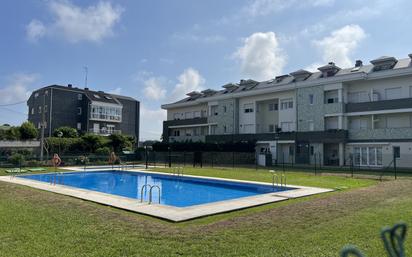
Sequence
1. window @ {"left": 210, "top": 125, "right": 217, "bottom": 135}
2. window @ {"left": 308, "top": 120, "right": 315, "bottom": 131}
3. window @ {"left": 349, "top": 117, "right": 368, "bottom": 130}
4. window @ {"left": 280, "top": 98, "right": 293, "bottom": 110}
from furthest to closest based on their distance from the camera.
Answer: window @ {"left": 210, "top": 125, "right": 217, "bottom": 135} < window @ {"left": 280, "top": 98, "right": 293, "bottom": 110} < window @ {"left": 308, "top": 120, "right": 315, "bottom": 131} < window @ {"left": 349, "top": 117, "right": 368, "bottom": 130}

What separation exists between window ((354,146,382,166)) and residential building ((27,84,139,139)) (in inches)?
1693

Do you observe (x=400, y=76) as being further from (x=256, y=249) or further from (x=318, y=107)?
(x=256, y=249)

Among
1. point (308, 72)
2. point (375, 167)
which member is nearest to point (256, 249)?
point (375, 167)

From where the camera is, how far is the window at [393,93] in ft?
110

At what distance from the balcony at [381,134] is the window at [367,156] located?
44.1 inches

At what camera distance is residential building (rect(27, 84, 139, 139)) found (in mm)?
56559

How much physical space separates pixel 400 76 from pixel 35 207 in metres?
33.9

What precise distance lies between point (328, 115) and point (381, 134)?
562 centimetres

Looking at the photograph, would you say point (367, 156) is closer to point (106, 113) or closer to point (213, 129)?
point (213, 129)

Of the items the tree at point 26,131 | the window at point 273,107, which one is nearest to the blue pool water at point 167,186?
the tree at point 26,131

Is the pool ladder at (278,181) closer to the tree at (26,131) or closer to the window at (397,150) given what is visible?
the window at (397,150)

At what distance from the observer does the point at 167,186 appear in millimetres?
20250

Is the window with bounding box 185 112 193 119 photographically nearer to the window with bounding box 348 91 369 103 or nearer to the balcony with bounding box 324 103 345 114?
the balcony with bounding box 324 103 345 114

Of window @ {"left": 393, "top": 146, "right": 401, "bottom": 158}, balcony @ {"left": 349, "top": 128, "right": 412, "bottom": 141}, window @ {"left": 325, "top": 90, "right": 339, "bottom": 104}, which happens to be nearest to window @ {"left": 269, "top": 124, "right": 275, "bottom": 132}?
window @ {"left": 325, "top": 90, "right": 339, "bottom": 104}
